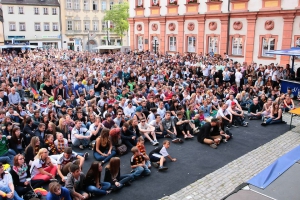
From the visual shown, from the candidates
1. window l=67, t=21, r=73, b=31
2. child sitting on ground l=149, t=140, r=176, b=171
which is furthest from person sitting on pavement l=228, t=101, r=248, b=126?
window l=67, t=21, r=73, b=31

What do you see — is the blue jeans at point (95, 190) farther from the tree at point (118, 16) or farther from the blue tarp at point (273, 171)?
the tree at point (118, 16)

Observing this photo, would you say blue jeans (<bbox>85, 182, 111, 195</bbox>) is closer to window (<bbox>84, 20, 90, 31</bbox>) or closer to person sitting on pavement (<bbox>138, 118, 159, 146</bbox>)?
person sitting on pavement (<bbox>138, 118, 159, 146</bbox>)

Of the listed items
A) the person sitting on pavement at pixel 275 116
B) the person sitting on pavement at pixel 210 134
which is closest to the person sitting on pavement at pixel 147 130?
the person sitting on pavement at pixel 210 134

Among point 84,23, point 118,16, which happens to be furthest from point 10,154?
point 84,23

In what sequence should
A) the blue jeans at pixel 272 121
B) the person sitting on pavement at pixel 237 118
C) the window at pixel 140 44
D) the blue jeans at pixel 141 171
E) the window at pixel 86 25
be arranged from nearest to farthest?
1. the blue jeans at pixel 141 171
2. the person sitting on pavement at pixel 237 118
3. the blue jeans at pixel 272 121
4. the window at pixel 140 44
5. the window at pixel 86 25

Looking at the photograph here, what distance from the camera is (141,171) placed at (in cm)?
851

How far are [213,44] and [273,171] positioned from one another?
23.1 m

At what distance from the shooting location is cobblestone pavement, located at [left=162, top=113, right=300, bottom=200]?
7668 millimetres

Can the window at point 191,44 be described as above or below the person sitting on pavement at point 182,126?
above

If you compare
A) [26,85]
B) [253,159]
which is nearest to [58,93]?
[26,85]

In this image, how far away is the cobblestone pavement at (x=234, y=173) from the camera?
7668 millimetres

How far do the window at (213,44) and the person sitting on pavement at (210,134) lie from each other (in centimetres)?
1707

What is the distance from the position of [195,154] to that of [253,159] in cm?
182

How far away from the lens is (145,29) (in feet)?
110
